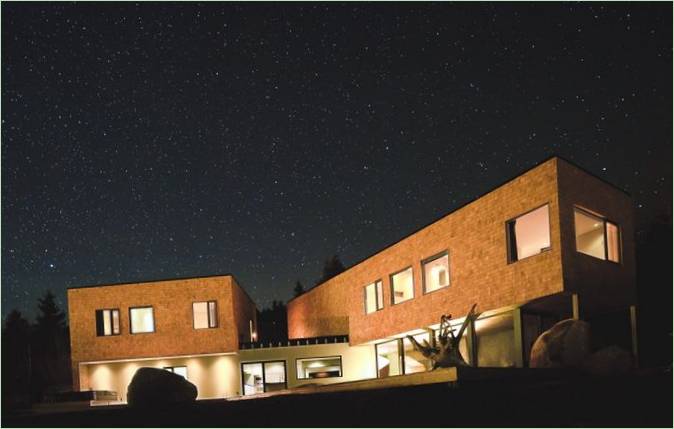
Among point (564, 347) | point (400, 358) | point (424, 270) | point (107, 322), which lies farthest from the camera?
point (107, 322)

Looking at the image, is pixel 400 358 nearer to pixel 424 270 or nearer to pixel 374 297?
pixel 374 297

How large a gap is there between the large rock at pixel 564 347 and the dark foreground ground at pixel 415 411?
358cm

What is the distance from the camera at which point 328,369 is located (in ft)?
81.8

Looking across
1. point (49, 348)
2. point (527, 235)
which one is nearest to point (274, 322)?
point (49, 348)

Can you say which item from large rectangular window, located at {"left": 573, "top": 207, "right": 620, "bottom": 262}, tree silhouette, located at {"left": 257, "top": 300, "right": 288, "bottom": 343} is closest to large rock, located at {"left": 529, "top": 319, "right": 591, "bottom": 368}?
large rectangular window, located at {"left": 573, "top": 207, "right": 620, "bottom": 262}

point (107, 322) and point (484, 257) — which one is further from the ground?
point (484, 257)

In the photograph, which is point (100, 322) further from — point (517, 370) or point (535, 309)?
point (517, 370)

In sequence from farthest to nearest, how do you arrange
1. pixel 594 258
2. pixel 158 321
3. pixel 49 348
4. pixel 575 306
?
pixel 49 348 → pixel 158 321 → pixel 594 258 → pixel 575 306

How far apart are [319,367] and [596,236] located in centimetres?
1331

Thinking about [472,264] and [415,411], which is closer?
[415,411]

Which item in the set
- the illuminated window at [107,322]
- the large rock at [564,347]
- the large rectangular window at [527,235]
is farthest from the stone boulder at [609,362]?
the illuminated window at [107,322]

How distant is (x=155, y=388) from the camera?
11.4m

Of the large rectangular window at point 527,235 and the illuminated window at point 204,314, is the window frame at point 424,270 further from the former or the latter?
the illuminated window at point 204,314

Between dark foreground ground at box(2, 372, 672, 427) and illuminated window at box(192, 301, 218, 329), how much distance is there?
17.6 metres
